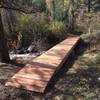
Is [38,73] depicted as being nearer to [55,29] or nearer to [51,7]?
[55,29]

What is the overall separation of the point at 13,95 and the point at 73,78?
1691 millimetres

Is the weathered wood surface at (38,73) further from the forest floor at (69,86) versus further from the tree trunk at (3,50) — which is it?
the tree trunk at (3,50)

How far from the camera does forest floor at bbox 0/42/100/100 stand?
5.00 meters

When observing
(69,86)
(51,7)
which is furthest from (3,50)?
(51,7)

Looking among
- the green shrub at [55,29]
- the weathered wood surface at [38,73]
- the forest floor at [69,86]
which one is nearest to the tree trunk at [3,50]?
the forest floor at [69,86]

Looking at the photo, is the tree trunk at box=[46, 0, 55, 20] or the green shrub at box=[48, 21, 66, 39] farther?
the tree trunk at box=[46, 0, 55, 20]

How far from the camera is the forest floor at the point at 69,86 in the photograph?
5.00m

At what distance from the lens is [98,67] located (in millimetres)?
7219

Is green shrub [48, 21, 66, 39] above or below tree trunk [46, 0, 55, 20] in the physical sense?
below

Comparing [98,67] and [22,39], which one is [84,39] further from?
[98,67]

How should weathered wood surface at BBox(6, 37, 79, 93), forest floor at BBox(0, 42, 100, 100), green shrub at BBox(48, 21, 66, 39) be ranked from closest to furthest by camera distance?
forest floor at BBox(0, 42, 100, 100) → weathered wood surface at BBox(6, 37, 79, 93) → green shrub at BBox(48, 21, 66, 39)

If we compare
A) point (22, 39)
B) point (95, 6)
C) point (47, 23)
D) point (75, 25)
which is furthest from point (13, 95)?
point (95, 6)

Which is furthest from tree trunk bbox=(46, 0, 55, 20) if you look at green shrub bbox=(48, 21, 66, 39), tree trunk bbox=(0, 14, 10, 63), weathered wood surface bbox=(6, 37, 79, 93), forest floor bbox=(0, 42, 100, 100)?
forest floor bbox=(0, 42, 100, 100)

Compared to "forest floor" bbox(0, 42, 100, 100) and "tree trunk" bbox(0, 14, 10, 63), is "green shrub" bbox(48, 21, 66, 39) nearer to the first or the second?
"forest floor" bbox(0, 42, 100, 100)
